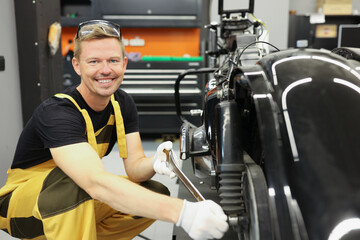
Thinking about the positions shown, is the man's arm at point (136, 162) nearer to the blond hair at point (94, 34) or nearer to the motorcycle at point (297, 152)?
the blond hair at point (94, 34)

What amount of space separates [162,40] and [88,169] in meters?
3.42

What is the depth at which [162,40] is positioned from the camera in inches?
170

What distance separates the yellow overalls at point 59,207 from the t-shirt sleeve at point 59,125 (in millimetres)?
56

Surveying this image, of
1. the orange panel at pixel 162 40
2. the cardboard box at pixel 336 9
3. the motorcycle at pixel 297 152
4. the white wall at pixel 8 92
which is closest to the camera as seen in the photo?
the motorcycle at pixel 297 152

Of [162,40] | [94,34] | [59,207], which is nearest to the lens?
[59,207]

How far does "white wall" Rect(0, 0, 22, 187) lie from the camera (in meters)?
2.03

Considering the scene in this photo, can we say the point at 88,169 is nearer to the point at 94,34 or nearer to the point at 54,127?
the point at 54,127

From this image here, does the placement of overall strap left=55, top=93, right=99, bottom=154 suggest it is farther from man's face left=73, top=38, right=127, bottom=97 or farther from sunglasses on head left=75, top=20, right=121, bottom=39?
sunglasses on head left=75, top=20, right=121, bottom=39

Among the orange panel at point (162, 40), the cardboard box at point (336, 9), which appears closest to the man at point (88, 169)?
the orange panel at point (162, 40)

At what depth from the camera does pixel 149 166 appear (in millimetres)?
1441

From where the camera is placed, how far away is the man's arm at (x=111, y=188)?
95 cm

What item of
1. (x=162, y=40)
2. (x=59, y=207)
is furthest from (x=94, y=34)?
(x=162, y=40)

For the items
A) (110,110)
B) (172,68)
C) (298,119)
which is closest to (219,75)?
(110,110)

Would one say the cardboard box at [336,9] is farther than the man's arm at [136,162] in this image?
Yes
